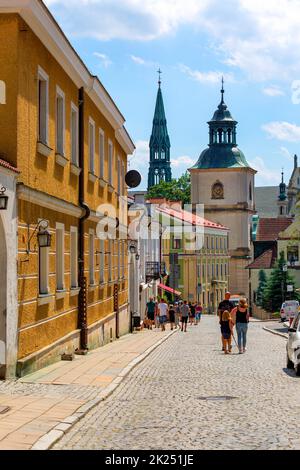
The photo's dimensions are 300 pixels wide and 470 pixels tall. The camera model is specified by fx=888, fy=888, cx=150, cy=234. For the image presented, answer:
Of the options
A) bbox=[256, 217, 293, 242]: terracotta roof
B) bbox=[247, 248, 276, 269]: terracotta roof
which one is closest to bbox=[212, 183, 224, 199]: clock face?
bbox=[247, 248, 276, 269]: terracotta roof

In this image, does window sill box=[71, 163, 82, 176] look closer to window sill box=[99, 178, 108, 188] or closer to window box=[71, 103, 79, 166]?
window box=[71, 103, 79, 166]

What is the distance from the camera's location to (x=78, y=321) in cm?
2112

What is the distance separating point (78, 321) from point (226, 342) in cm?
425

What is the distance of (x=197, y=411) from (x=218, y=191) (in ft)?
320

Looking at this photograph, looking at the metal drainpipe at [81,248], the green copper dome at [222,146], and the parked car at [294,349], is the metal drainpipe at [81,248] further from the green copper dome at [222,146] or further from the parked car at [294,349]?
the green copper dome at [222,146]

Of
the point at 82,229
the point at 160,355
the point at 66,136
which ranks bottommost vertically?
the point at 160,355

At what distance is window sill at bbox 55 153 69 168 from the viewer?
18.0 meters

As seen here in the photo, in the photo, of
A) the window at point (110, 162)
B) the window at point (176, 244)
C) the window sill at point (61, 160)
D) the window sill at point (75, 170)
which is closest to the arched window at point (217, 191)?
the window at point (176, 244)

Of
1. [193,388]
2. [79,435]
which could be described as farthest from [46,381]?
[79,435]

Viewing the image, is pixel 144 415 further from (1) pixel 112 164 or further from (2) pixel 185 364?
(1) pixel 112 164

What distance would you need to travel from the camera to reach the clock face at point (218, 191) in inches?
4272

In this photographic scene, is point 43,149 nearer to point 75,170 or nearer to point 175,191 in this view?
point 75,170

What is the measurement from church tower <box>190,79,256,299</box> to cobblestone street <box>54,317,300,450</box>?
3469 inches

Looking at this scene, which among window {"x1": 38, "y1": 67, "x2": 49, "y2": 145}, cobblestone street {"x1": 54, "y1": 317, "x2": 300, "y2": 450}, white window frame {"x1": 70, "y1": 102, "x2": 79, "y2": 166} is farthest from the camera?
white window frame {"x1": 70, "y1": 102, "x2": 79, "y2": 166}
